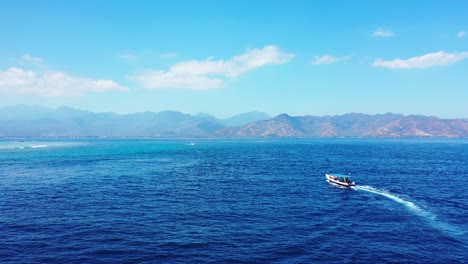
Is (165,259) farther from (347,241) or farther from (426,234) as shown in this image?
(426,234)

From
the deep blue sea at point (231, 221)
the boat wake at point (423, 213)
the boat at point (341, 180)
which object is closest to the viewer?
the deep blue sea at point (231, 221)

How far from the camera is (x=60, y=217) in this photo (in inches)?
2243

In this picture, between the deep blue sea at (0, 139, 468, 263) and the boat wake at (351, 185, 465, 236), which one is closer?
the deep blue sea at (0, 139, 468, 263)

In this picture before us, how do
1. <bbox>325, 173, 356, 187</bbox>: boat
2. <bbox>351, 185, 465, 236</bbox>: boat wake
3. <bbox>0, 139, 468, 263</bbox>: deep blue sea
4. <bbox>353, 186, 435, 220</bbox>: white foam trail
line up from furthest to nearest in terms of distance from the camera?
<bbox>325, 173, 356, 187</bbox>: boat → <bbox>353, 186, 435, 220</bbox>: white foam trail → <bbox>351, 185, 465, 236</bbox>: boat wake → <bbox>0, 139, 468, 263</bbox>: deep blue sea

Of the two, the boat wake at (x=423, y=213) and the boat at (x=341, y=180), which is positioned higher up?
the boat at (x=341, y=180)

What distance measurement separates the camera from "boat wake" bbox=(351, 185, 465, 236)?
5181cm

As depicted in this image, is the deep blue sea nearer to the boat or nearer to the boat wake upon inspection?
the boat wake

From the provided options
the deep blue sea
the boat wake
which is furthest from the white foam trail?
the deep blue sea

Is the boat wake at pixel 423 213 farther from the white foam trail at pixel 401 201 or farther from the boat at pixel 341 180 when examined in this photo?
the boat at pixel 341 180

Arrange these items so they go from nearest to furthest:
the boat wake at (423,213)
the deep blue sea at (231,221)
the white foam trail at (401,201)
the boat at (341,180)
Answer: the deep blue sea at (231,221)
the boat wake at (423,213)
the white foam trail at (401,201)
the boat at (341,180)

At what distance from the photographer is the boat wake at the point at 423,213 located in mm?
51812

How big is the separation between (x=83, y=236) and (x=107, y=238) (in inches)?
166

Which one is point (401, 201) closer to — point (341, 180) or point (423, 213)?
point (423, 213)

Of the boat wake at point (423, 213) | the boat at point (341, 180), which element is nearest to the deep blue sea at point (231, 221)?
the boat wake at point (423, 213)
